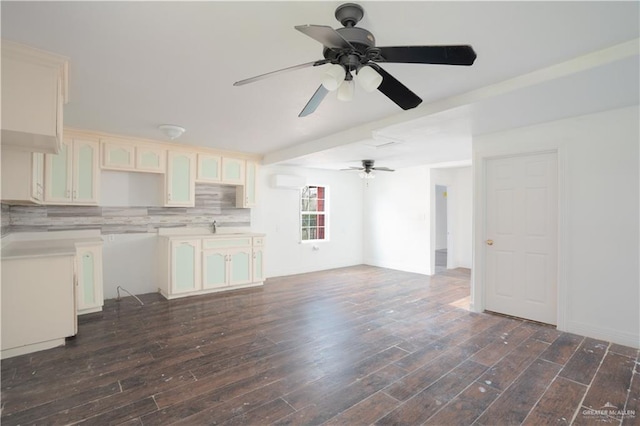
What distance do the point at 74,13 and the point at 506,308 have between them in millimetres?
4773

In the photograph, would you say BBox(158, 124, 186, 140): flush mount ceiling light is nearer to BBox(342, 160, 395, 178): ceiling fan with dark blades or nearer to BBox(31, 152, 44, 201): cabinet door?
BBox(31, 152, 44, 201): cabinet door

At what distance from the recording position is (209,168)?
5.22m

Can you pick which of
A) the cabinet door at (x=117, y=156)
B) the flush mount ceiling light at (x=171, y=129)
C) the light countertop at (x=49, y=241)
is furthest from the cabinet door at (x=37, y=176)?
the flush mount ceiling light at (x=171, y=129)

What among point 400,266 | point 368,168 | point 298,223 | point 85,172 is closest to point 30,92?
point 85,172

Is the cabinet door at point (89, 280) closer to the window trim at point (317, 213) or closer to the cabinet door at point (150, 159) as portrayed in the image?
the cabinet door at point (150, 159)

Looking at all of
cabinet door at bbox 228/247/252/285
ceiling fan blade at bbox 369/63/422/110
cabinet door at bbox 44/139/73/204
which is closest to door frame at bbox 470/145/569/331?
ceiling fan blade at bbox 369/63/422/110

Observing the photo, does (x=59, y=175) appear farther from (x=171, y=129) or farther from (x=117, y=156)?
(x=171, y=129)

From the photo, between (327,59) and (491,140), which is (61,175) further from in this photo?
(491,140)

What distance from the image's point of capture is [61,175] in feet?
13.1

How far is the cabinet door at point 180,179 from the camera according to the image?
4.83 m

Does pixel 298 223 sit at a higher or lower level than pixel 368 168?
lower

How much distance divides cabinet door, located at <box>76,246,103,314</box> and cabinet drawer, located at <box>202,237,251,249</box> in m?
1.35

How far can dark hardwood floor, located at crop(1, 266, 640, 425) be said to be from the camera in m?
2.01

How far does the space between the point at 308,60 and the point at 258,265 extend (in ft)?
12.5
